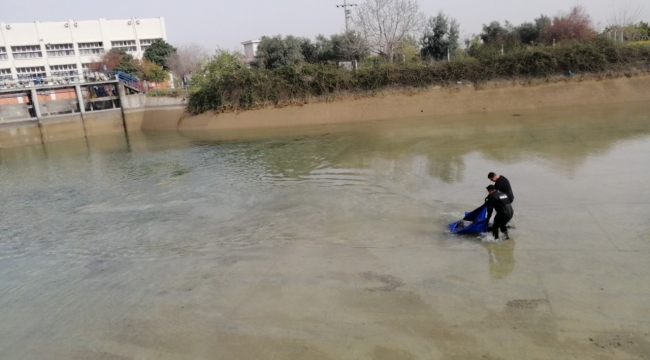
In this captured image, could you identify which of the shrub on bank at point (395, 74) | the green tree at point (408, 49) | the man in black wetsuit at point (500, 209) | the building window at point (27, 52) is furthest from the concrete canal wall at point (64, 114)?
the man in black wetsuit at point (500, 209)

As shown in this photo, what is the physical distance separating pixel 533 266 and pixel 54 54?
6762 cm

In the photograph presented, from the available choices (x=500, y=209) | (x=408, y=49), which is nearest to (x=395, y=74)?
(x=408, y=49)

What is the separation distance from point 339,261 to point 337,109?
73.4 feet

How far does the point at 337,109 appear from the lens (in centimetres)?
3047

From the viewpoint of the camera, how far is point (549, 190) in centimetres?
1205

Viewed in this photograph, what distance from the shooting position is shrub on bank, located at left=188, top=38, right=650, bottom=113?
28.4 meters

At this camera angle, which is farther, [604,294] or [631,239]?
[631,239]

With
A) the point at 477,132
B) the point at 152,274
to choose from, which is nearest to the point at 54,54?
the point at 477,132

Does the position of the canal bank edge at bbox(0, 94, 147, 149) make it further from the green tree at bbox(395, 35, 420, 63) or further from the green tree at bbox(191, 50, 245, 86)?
the green tree at bbox(395, 35, 420, 63)

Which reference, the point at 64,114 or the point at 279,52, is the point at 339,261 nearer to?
the point at 64,114

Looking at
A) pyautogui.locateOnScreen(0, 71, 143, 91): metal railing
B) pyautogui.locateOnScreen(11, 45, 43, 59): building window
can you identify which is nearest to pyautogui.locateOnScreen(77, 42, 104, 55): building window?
pyautogui.locateOnScreen(11, 45, 43, 59): building window

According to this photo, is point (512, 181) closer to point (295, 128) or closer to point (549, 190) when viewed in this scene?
point (549, 190)

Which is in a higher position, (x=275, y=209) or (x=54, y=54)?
(x=54, y=54)

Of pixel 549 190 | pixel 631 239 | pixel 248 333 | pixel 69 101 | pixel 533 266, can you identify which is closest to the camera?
pixel 248 333
